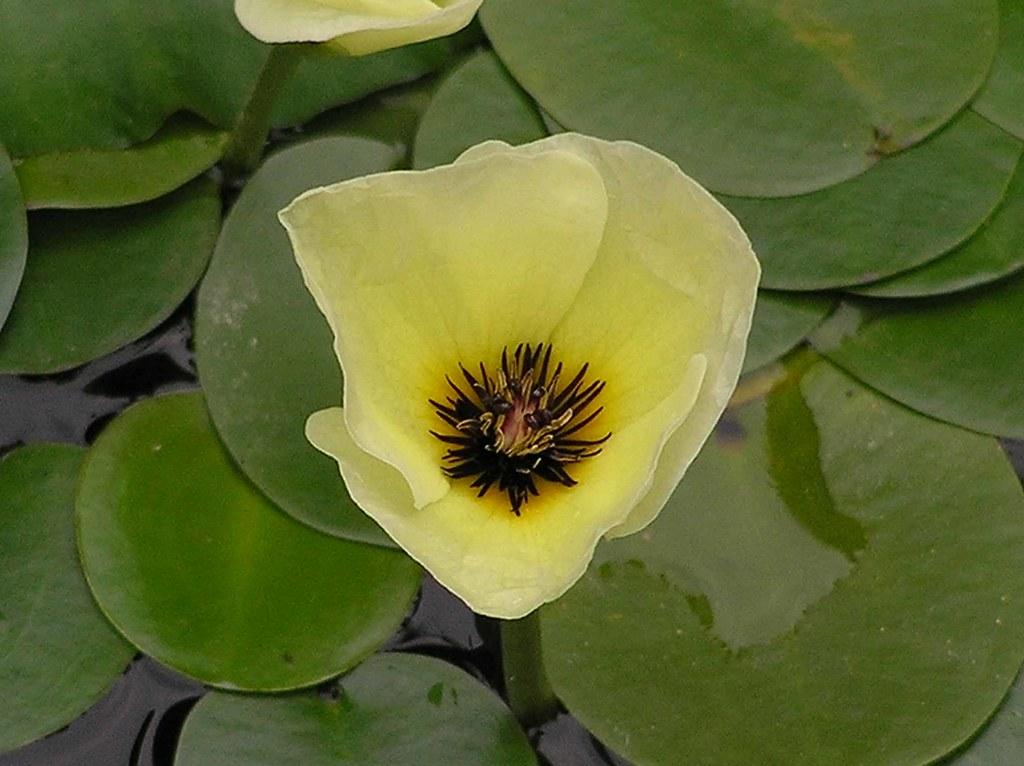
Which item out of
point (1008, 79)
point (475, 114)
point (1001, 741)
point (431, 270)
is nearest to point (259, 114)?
point (475, 114)

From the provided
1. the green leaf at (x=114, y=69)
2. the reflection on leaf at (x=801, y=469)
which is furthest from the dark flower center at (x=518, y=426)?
the green leaf at (x=114, y=69)

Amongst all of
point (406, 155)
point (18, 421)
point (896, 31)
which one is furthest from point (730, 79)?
point (18, 421)

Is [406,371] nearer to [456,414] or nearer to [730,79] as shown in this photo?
[456,414]

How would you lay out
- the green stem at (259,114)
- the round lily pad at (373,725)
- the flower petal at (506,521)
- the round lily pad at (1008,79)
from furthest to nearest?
the round lily pad at (1008,79) < the green stem at (259,114) < the round lily pad at (373,725) < the flower petal at (506,521)

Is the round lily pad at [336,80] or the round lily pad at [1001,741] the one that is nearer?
the round lily pad at [1001,741]

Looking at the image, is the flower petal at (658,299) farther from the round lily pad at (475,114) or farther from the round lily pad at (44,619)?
the round lily pad at (44,619)
